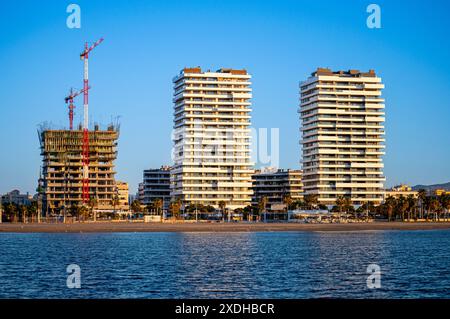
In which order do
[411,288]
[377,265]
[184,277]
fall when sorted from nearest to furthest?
[411,288] → [184,277] → [377,265]

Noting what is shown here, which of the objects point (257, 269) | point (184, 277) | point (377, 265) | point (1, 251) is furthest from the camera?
point (1, 251)

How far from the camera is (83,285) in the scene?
208 ft

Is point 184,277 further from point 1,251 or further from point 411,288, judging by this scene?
point 1,251

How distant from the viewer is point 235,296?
5647 centimetres

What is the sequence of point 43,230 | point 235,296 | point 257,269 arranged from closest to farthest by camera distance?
point 235,296 < point 257,269 < point 43,230
